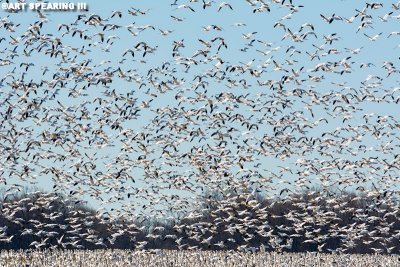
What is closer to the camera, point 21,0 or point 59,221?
point 21,0

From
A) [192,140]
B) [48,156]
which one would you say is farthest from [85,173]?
[192,140]

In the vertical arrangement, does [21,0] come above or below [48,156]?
above

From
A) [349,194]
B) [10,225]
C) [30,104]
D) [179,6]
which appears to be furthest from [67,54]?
[349,194]

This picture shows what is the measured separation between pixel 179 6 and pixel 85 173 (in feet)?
48.3

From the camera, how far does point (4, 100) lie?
4912cm

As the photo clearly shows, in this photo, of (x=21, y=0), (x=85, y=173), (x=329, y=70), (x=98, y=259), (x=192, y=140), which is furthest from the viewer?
(x=98, y=259)

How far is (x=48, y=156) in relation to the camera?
54000 mm

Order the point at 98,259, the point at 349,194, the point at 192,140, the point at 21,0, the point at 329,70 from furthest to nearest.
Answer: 1. the point at 349,194
2. the point at 98,259
3. the point at 192,140
4. the point at 329,70
5. the point at 21,0

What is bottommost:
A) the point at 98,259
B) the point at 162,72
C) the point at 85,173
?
the point at 98,259

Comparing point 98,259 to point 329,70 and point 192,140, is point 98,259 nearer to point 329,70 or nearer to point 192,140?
point 192,140

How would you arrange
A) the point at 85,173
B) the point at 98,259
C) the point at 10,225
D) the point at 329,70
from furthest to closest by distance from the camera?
the point at 10,225
the point at 98,259
the point at 85,173
the point at 329,70

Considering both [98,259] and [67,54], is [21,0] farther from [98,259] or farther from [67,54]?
[98,259]

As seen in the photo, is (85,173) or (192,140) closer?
(192,140)

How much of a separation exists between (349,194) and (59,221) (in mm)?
34966
